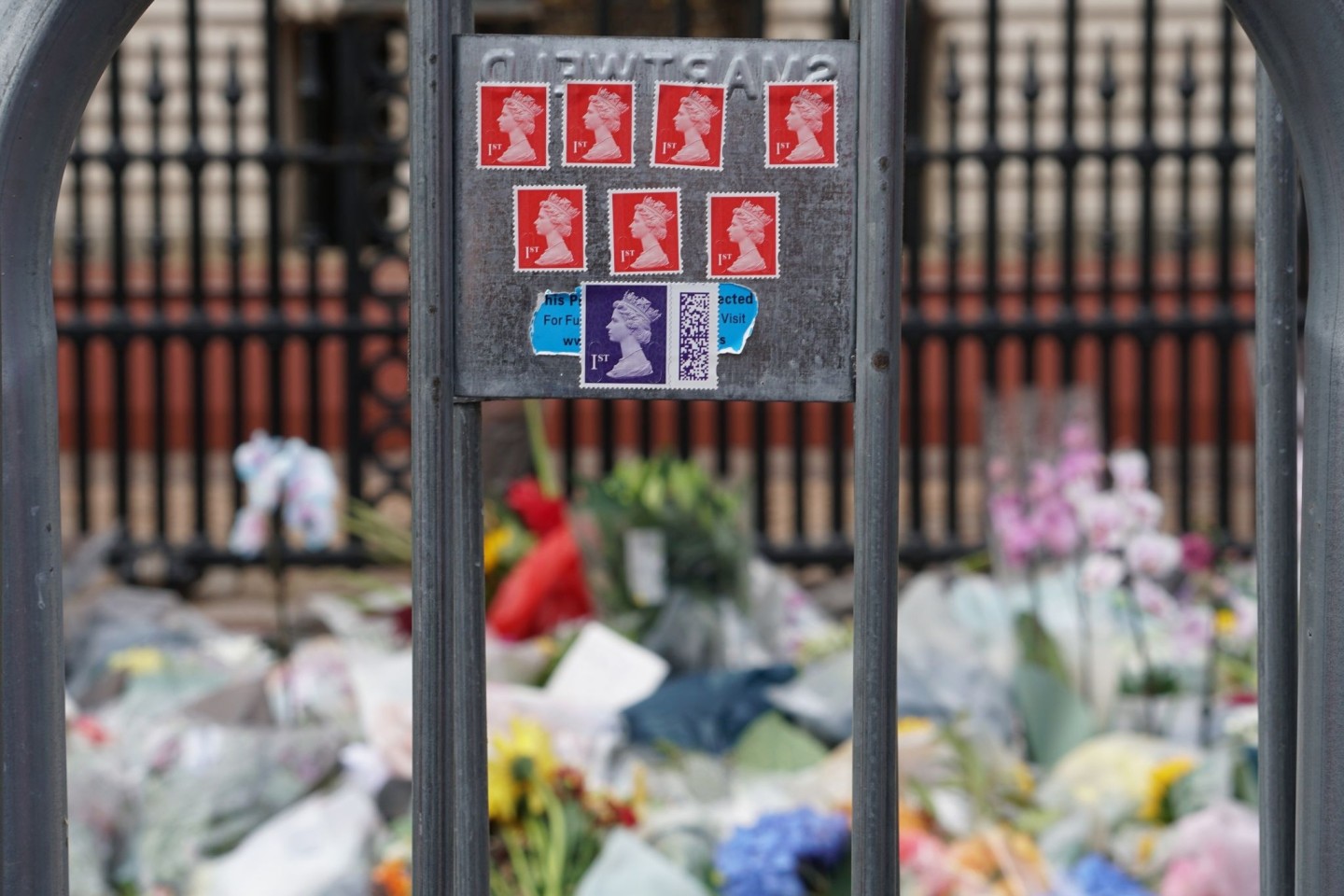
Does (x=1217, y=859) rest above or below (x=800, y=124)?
below

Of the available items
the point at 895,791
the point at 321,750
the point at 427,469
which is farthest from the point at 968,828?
the point at 427,469

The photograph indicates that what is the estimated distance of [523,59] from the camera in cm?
117

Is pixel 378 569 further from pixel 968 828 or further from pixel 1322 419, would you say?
pixel 1322 419

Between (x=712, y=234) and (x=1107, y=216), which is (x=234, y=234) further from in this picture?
(x=712, y=234)

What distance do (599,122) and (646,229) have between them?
80 mm

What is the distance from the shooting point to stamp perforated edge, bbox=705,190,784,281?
1170 mm

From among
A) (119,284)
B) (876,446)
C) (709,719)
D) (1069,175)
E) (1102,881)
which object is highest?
(1069,175)

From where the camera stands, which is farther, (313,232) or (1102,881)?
(313,232)

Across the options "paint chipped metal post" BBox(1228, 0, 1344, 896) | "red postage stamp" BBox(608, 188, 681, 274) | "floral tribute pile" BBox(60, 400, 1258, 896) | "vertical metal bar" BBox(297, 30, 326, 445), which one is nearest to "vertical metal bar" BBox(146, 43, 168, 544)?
"vertical metal bar" BBox(297, 30, 326, 445)

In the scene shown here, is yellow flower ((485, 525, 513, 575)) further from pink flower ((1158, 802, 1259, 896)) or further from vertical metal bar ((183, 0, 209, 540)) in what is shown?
vertical metal bar ((183, 0, 209, 540))

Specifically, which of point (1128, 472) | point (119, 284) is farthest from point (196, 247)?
point (1128, 472)

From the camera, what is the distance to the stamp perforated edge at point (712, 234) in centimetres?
117

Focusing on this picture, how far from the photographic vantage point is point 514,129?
1.17 metres

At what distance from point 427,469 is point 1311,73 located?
64 cm
